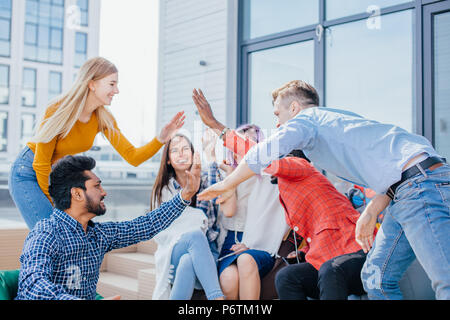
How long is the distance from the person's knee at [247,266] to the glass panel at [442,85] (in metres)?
1.49

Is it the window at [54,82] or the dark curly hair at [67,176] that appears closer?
the dark curly hair at [67,176]

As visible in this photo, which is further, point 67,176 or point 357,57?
point 357,57

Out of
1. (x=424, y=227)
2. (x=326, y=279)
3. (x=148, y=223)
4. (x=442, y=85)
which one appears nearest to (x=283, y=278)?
(x=326, y=279)

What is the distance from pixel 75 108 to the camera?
1982 mm

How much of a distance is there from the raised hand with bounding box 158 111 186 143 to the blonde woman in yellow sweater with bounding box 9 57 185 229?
0.83 feet

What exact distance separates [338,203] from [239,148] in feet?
1.95

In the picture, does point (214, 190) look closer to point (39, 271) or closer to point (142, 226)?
point (142, 226)

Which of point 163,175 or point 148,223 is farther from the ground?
point 163,175

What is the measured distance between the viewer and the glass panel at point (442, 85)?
8.97 feet

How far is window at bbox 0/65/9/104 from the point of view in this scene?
161 inches

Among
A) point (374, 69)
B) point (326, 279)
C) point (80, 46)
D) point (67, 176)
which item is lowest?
point (326, 279)

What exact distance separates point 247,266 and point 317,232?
44cm

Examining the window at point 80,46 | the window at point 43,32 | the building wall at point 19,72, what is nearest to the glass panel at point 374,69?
the window at point 80,46

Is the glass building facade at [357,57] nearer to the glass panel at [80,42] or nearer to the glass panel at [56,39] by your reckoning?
the glass panel at [80,42]
